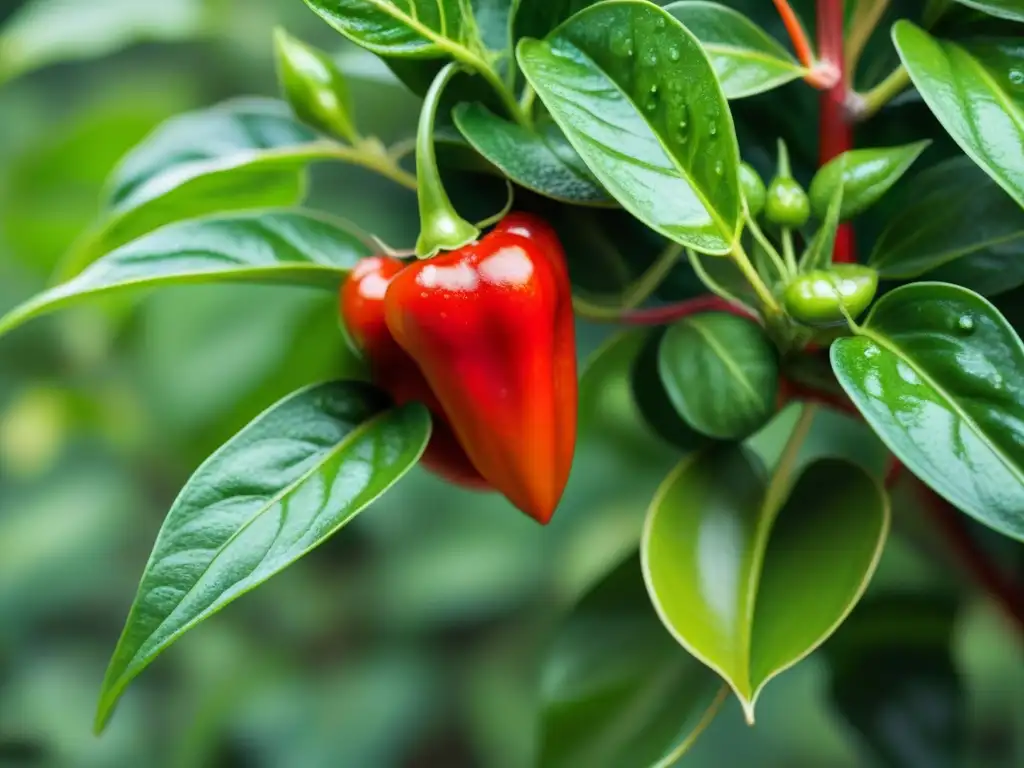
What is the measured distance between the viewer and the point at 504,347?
447 mm

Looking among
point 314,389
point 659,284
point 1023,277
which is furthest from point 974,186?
point 314,389

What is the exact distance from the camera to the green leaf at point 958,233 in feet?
1.55

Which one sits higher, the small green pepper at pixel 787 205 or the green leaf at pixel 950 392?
the small green pepper at pixel 787 205

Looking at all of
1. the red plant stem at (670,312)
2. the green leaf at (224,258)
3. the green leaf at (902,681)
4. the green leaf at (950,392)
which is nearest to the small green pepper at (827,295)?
the green leaf at (950,392)

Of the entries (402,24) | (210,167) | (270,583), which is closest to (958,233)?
(402,24)

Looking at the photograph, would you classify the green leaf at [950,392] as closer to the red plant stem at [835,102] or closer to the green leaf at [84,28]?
the red plant stem at [835,102]

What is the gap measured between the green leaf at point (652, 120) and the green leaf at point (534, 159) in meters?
0.04

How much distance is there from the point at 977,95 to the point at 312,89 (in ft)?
1.06

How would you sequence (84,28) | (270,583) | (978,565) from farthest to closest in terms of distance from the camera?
(270,583) < (84,28) < (978,565)

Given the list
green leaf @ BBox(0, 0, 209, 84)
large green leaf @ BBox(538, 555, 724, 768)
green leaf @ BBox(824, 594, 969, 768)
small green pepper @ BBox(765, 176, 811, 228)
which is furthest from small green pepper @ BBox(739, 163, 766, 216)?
green leaf @ BBox(0, 0, 209, 84)

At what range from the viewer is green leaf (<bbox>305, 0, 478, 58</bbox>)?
44cm

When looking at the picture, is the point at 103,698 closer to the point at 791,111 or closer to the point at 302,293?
the point at 791,111

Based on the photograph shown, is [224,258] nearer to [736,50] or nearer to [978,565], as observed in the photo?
[736,50]

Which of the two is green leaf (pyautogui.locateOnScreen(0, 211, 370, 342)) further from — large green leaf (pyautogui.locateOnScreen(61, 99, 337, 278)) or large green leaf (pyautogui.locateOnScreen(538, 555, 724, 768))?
large green leaf (pyautogui.locateOnScreen(538, 555, 724, 768))
